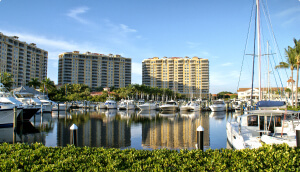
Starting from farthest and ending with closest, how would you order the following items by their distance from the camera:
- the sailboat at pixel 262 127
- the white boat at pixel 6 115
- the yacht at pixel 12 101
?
the yacht at pixel 12 101 < the white boat at pixel 6 115 < the sailboat at pixel 262 127

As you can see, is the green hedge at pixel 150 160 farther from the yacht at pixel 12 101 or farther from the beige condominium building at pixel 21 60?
the beige condominium building at pixel 21 60

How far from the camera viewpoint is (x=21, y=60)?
109m

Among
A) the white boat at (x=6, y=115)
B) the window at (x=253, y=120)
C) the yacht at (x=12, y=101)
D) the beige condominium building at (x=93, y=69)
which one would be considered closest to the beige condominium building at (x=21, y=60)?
the beige condominium building at (x=93, y=69)

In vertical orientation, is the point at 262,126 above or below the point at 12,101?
below

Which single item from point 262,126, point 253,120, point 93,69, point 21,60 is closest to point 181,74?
point 93,69

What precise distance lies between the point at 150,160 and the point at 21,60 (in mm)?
120837

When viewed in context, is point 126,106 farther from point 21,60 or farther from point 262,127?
point 21,60

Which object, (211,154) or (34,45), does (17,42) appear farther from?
(211,154)

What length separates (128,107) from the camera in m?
70.9

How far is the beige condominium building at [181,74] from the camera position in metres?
157

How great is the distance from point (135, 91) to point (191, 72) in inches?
2489

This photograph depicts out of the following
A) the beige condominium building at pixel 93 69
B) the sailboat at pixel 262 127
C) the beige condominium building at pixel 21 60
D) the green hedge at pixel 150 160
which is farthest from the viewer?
the beige condominium building at pixel 93 69

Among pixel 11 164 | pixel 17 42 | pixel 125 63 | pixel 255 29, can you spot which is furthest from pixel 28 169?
pixel 125 63

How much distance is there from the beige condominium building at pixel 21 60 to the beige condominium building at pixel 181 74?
6956 cm
